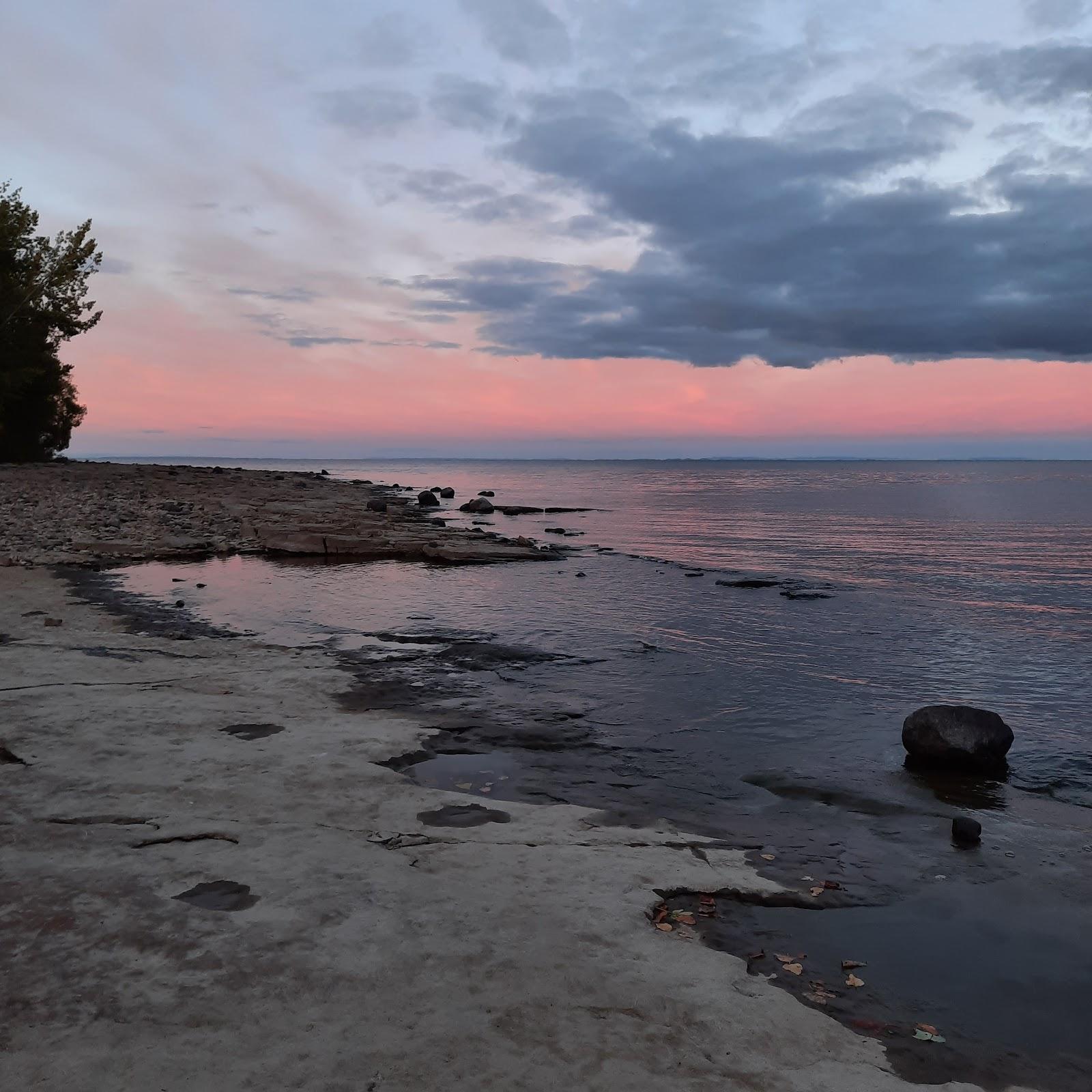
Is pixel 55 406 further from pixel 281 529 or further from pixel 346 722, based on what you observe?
pixel 346 722

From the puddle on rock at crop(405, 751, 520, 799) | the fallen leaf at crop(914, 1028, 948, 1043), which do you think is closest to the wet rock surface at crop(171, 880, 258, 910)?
the puddle on rock at crop(405, 751, 520, 799)

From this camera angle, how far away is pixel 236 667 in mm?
11812

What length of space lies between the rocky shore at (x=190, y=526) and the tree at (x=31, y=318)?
7231 millimetres

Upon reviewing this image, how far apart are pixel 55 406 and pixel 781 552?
50.2 metres

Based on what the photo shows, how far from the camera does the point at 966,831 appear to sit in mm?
7469

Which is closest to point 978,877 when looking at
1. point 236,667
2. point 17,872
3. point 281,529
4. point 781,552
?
point 17,872

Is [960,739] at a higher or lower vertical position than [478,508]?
lower

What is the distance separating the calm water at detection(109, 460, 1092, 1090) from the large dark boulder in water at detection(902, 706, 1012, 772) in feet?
0.99

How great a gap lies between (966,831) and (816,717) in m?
4.01

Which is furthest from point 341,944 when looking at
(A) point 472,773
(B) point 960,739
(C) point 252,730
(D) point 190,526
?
(D) point 190,526

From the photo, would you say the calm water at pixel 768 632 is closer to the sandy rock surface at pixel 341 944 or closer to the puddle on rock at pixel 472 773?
the puddle on rock at pixel 472 773

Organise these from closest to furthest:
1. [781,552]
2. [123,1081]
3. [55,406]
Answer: [123,1081] → [781,552] → [55,406]

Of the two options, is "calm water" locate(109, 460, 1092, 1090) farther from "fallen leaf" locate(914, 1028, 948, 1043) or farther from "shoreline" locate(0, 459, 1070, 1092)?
"shoreline" locate(0, 459, 1070, 1092)

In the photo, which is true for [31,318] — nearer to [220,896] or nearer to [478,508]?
[478,508]
